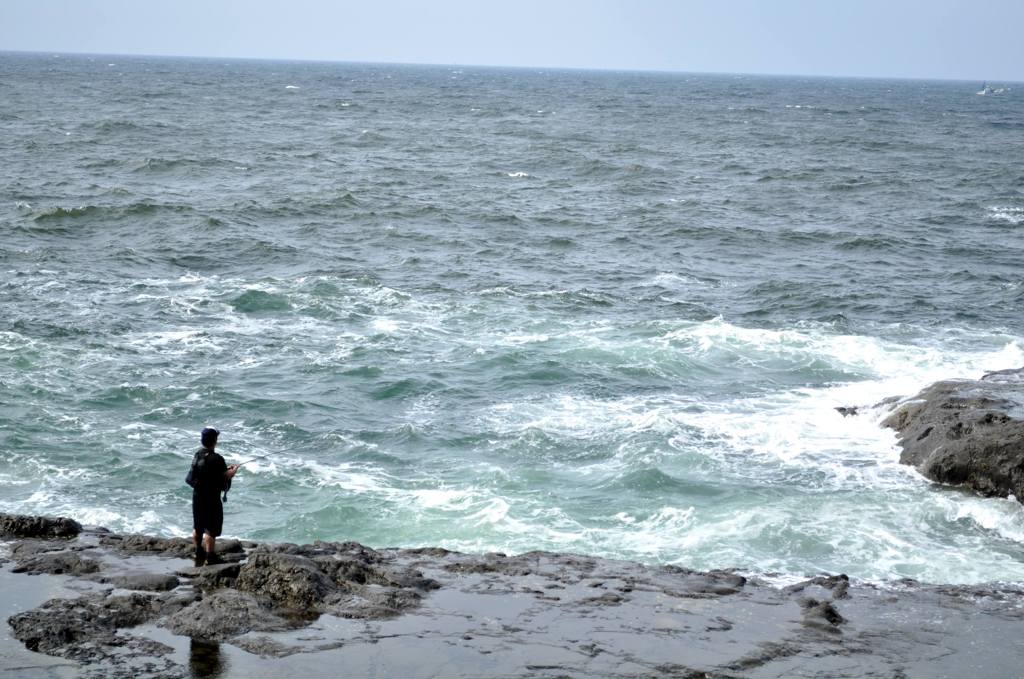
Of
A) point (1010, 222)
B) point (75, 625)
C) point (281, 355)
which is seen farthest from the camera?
point (1010, 222)

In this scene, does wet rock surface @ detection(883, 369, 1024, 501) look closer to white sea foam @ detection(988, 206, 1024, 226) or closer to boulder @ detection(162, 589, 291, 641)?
boulder @ detection(162, 589, 291, 641)

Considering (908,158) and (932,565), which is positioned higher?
(908,158)

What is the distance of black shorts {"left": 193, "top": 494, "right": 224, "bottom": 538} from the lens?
1069 cm

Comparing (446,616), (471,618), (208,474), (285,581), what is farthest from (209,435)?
(471,618)

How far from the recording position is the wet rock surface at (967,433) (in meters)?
15.3

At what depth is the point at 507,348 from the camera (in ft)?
72.4

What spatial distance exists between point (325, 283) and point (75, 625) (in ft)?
58.1

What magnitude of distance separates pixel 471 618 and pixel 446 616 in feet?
0.72

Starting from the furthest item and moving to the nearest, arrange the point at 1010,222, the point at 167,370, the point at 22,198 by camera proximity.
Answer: the point at 1010,222 < the point at 22,198 < the point at 167,370

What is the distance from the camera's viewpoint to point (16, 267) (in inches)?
1049

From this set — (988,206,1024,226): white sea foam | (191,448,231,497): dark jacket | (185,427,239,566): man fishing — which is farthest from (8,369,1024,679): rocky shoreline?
(988,206,1024,226): white sea foam

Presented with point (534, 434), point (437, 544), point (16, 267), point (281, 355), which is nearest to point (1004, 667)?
point (437, 544)

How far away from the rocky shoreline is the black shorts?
0.38 meters

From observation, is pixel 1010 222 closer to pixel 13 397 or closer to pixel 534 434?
pixel 534 434
